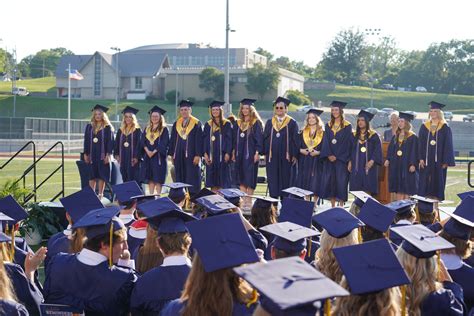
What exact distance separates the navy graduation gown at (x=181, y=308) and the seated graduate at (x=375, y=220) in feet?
7.01

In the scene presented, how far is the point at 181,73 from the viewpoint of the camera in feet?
251

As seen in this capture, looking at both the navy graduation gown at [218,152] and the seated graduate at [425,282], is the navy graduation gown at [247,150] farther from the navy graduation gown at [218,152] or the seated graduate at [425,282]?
the seated graduate at [425,282]

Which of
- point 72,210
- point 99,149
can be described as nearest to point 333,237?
point 72,210

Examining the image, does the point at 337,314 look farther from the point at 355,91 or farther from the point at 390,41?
the point at 390,41

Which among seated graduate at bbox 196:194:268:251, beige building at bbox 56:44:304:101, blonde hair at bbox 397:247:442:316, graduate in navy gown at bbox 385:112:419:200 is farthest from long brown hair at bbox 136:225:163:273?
beige building at bbox 56:44:304:101

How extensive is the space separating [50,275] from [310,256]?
2.41 meters

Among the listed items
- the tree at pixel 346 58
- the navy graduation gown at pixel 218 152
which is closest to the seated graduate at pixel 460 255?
the navy graduation gown at pixel 218 152

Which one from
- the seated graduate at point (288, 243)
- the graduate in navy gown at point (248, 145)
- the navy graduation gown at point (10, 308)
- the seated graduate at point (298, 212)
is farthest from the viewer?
the graduate in navy gown at point (248, 145)

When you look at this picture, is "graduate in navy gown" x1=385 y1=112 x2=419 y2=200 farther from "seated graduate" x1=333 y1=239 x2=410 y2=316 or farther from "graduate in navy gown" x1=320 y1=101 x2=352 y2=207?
"seated graduate" x1=333 y1=239 x2=410 y2=316

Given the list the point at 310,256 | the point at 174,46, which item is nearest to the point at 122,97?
the point at 174,46

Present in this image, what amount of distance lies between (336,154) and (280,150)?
96cm

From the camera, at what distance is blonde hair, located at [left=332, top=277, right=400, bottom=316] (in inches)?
128

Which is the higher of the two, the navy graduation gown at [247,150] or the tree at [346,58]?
the tree at [346,58]

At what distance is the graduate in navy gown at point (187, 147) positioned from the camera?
12.8 metres
